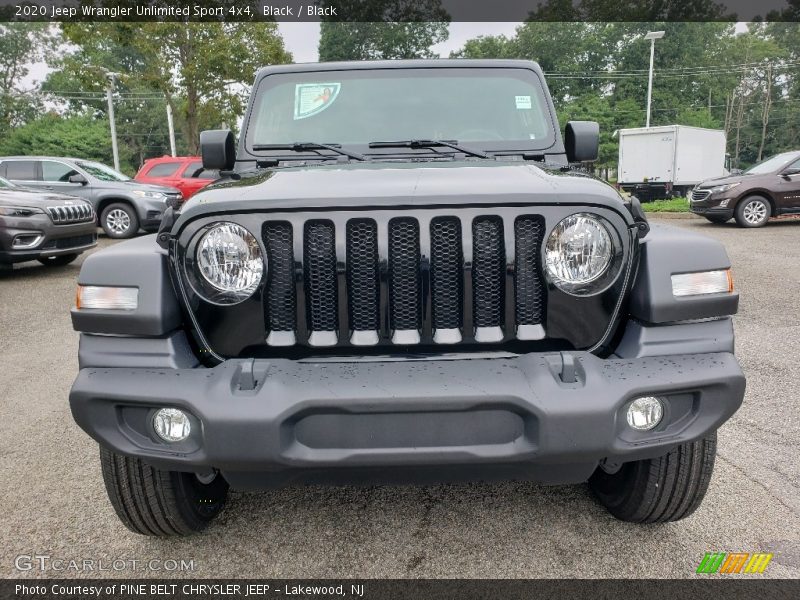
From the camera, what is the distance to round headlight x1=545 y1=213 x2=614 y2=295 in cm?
199

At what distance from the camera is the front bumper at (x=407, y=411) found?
1794 millimetres

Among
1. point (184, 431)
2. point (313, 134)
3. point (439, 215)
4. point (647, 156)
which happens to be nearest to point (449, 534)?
point (184, 431)

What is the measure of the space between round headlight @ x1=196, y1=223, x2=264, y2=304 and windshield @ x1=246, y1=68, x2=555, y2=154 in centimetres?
119

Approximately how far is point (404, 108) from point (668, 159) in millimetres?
22229

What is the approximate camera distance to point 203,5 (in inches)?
760

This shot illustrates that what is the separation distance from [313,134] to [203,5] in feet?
62.5

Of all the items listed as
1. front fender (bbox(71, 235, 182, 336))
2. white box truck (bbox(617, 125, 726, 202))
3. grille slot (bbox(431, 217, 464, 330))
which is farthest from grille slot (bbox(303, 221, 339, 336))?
white box truck (bbox(617, 125, 726, 202))

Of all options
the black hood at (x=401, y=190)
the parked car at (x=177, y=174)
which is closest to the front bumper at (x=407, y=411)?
the black hood at (x=401, y=190)

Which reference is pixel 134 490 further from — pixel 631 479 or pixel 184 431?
pixel 631 479

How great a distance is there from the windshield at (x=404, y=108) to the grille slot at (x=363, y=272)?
1124 mm

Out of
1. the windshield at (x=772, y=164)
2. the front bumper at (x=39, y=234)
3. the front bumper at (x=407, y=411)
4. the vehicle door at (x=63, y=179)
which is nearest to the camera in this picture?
the front bumper at (x=407, y=411)

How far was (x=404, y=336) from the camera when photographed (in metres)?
2.03

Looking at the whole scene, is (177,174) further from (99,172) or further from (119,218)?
(119,218)

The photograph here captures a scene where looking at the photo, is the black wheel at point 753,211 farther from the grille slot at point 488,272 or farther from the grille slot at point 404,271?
the grille slot at point 404,271
